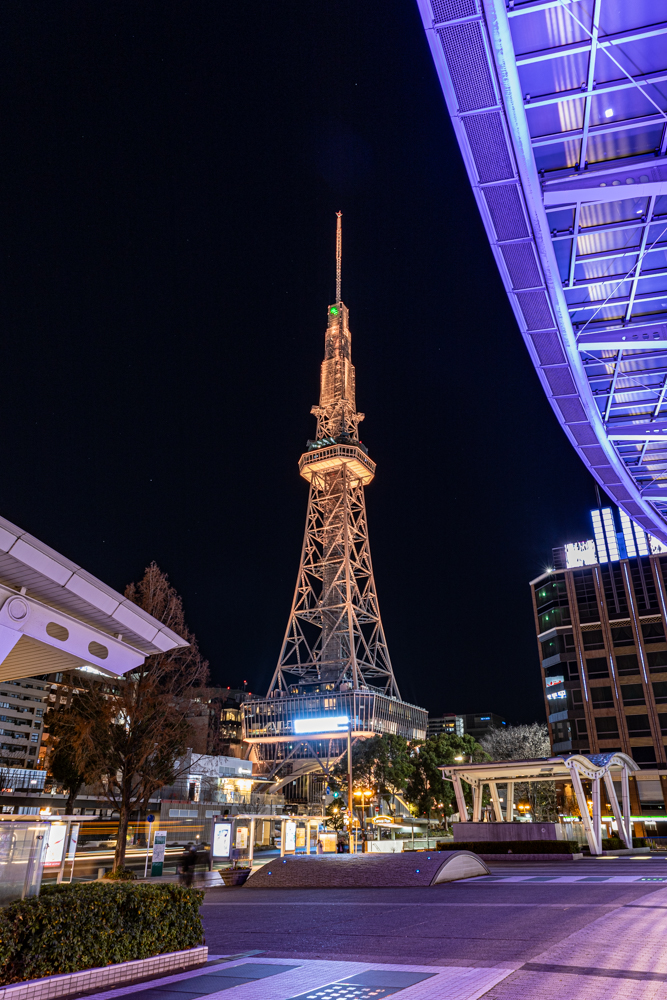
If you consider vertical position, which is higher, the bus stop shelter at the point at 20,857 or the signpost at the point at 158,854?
the bus stop shelter at the point at 20,857

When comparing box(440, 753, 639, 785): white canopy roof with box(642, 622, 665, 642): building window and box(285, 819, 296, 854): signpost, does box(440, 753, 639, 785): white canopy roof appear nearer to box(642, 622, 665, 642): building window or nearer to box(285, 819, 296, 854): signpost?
box(285, 819, 296, 854): signpost

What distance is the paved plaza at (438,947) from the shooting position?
7531mm

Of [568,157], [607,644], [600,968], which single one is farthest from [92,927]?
[607,644]

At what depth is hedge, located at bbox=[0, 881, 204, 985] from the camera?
7266 millimetres

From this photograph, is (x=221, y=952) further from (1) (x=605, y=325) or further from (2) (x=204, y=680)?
(2) (x=204, y=680)

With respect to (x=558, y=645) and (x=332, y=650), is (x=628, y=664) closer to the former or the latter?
(x=558, y=645)

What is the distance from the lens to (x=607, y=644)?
3366 inches

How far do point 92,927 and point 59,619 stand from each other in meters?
4.23

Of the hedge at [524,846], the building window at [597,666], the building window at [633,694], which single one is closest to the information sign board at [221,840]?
the hedge at [524,846]

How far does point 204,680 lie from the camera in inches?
1189

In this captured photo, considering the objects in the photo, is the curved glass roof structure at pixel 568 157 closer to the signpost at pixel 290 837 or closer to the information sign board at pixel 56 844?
the information sign board at pixel 56 844

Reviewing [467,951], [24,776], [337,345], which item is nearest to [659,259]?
[467,951]

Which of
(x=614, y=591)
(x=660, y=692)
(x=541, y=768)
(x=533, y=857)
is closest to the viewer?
(x=533, y=857)

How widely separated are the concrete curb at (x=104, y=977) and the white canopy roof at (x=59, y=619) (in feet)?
13.0
